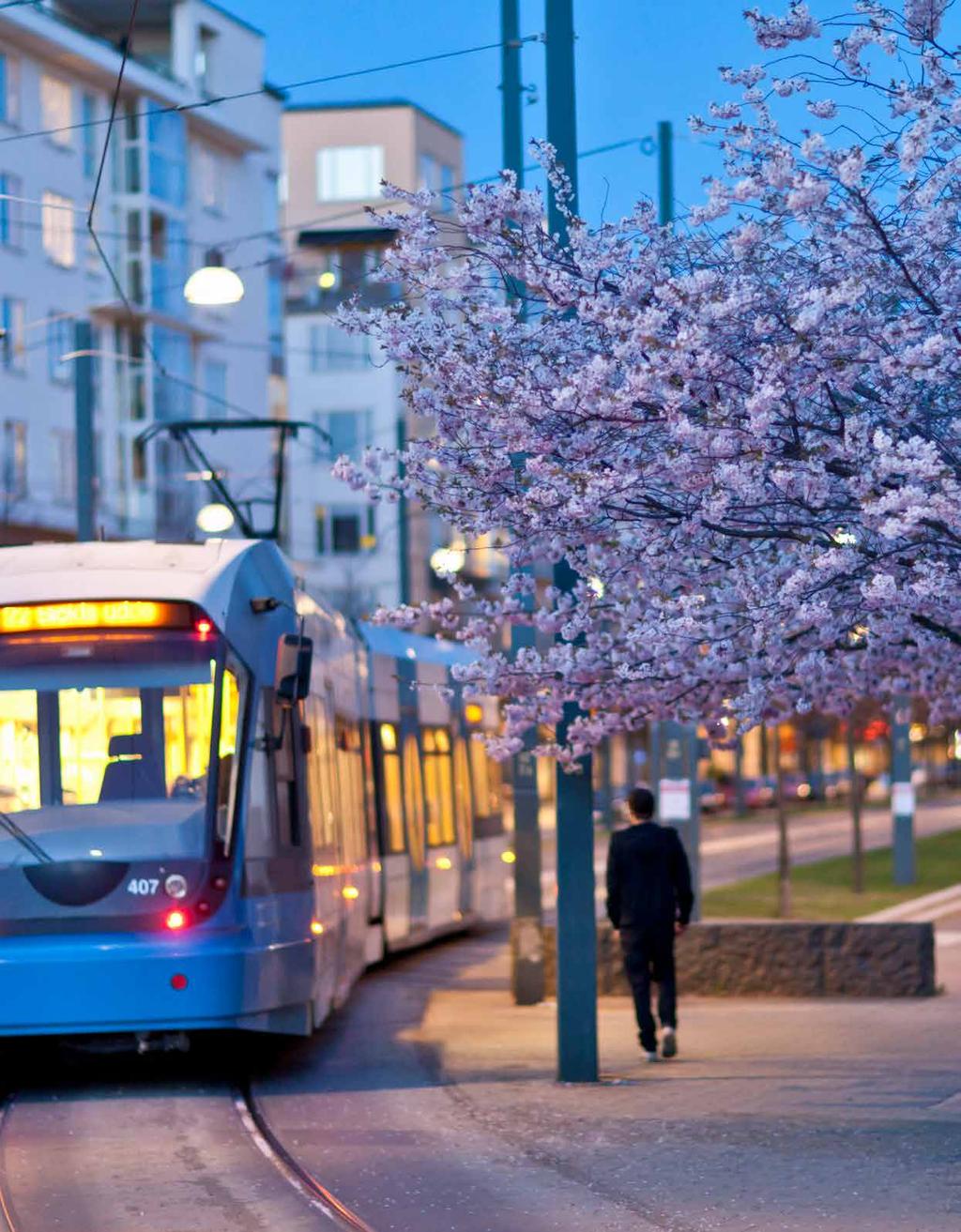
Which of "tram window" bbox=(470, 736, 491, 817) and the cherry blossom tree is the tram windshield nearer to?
the cherry blossom tree

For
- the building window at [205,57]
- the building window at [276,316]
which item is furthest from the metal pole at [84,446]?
the building window at [276,316]

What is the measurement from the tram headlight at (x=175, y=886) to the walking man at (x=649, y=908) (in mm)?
2975

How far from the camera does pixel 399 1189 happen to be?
404 inches

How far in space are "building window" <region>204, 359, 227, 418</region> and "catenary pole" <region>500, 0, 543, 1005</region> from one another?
1820 inches

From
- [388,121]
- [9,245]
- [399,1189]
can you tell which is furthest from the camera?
[388,121]

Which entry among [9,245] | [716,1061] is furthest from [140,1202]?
[9,245]

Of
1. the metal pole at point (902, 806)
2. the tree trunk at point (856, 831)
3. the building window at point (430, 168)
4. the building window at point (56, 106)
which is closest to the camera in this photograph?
the tree trunk at point (856, 831)

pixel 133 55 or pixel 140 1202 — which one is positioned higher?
pixel 133 55

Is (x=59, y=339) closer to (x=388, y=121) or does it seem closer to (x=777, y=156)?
(x=388, y=121)

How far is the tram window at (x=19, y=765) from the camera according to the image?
13203 millimetres

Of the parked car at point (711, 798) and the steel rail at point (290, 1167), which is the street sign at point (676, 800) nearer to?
the steel rail at point (290, 1167)

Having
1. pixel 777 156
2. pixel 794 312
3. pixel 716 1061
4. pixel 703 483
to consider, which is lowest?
pixel 716 1061

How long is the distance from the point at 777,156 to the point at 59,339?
158 ft

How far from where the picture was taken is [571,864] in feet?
43.9
